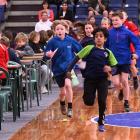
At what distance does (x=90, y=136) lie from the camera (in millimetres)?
8719

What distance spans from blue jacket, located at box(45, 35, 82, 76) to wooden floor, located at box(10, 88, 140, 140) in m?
0.78

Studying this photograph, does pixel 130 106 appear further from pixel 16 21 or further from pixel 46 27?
pixel 16 21

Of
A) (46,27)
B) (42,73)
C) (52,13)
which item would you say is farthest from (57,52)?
(52,13)

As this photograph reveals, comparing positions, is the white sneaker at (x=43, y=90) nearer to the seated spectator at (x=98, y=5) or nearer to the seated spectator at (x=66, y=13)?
the seated spectator at (x=66, y=13)

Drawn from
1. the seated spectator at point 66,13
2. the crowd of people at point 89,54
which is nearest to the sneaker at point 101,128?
the crowd of people at point 89,54

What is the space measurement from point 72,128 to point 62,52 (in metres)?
1.51

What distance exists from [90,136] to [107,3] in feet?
43.8

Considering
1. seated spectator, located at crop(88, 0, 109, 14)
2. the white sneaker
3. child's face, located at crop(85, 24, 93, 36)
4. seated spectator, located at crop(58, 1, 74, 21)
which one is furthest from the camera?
seated spectator, located at crop(88, 0, 109, 14)

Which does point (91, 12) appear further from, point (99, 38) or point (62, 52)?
point (99, 38)

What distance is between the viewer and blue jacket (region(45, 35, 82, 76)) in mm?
10391

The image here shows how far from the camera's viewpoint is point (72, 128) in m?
9.41

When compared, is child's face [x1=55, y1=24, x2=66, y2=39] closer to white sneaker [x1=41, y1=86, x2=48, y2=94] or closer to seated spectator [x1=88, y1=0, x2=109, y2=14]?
white sneaker [x1=41, y1=86, x2=48, y2=94]

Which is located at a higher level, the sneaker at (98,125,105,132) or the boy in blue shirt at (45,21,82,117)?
the boy in blue shirt at (45,21,82,117)

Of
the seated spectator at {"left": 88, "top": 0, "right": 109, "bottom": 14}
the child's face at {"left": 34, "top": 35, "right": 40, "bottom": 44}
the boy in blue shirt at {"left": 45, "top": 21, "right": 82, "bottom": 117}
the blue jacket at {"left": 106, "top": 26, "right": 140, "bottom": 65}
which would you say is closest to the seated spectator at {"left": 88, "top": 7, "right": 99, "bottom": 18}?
the seated spectator at {"left": 88, "top": 0, "right": 109, "bottom": 14}
